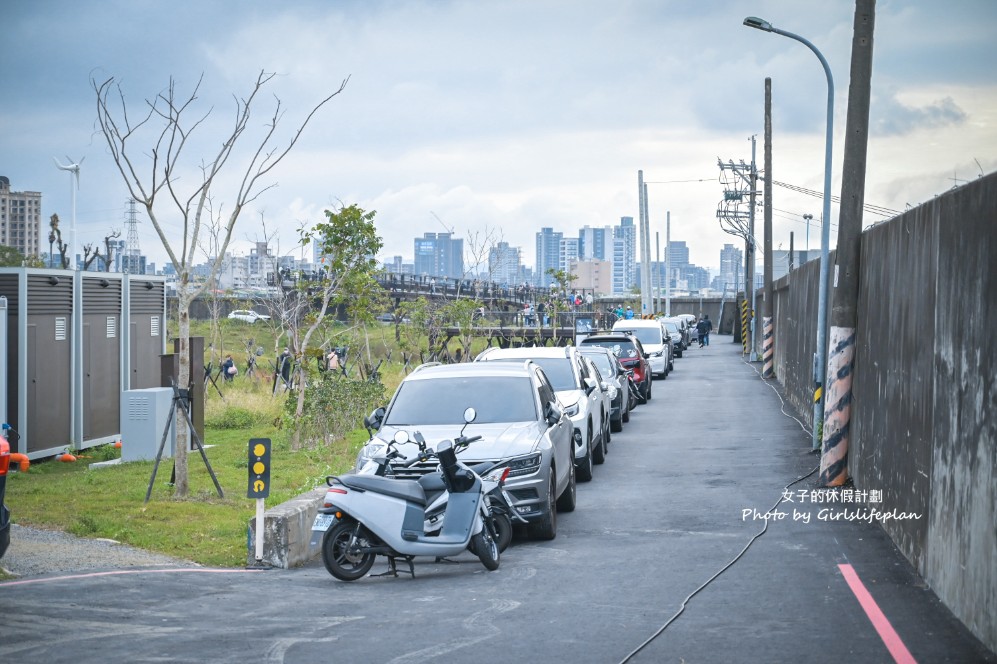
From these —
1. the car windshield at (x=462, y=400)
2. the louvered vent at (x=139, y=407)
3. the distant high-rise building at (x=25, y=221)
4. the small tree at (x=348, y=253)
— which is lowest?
the louvered vent at (x=139, y=407)

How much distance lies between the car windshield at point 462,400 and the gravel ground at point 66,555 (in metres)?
2.98

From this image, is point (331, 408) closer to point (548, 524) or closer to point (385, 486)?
point (548, 524)

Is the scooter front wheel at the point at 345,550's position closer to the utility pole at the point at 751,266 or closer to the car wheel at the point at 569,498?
the car wheel at the point at 569,498

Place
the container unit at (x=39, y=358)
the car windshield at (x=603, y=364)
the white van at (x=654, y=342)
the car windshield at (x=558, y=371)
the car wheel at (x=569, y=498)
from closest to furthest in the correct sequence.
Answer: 1. the car wheel at (x=569, y=498)
2. the container unit at (x=39, y=358)
3. the car windshield at (x=558, y=371)
4. the car windshield at (x=603, y=364)
5. the white van at (x=654, y=342)

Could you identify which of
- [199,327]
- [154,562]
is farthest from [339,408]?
[199,327]

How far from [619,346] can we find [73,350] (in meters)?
14.2

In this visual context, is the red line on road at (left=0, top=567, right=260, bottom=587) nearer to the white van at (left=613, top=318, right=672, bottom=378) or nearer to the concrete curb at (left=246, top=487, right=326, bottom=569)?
the concrete curb at (left=246, top=487, right=326, bottom=569)

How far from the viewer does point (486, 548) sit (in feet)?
31.4

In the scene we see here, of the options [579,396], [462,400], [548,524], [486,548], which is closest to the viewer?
[486,548]

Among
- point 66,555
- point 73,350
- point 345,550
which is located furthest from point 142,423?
point 345,550

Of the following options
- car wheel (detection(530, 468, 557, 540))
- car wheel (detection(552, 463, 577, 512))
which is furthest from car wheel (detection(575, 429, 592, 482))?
car wheel (detection(530, 468, 557, 540))

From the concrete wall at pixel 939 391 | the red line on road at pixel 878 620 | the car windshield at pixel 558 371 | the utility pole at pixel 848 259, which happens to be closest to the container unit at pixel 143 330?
the car windshield at pixel 558 371

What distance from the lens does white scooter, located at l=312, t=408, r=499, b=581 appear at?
922 centimetres

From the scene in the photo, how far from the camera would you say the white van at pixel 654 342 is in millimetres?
36062
